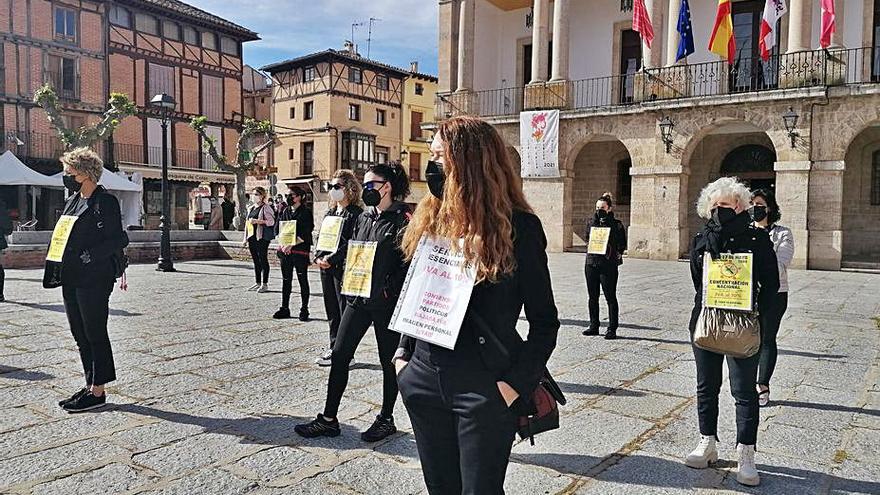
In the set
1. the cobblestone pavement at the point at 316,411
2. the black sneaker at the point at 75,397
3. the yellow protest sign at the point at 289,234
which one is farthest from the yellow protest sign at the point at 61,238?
the yellow protest sign at the point at 289,234

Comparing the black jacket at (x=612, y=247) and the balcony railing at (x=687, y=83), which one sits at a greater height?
the balcony railing at (x=687, y=83)

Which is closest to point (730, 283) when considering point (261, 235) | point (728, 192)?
point (728, 192)

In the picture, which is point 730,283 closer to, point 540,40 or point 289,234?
point 289,234

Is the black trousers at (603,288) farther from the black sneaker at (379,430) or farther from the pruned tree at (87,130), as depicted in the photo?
the pruned tree at (87,130)

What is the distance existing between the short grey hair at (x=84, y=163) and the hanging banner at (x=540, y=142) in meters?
19.1

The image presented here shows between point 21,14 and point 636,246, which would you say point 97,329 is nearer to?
point 636,246

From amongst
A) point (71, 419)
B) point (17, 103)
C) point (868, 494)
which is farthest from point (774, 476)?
point (17, 103)

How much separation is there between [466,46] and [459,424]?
2451 centimetres

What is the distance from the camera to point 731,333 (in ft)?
12.0

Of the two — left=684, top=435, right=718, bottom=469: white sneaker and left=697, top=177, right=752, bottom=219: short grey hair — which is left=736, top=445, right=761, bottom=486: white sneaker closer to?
left=684, top=435, right=718, bottom=469: white sneaker

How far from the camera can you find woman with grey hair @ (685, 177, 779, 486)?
3.66m

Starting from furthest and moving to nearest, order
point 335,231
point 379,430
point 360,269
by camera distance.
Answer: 1. point 335,231
2. point 379,430
3. point 360,269

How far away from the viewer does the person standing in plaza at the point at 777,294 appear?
4.96 m

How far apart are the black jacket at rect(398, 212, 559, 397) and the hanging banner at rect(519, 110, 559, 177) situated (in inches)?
826
